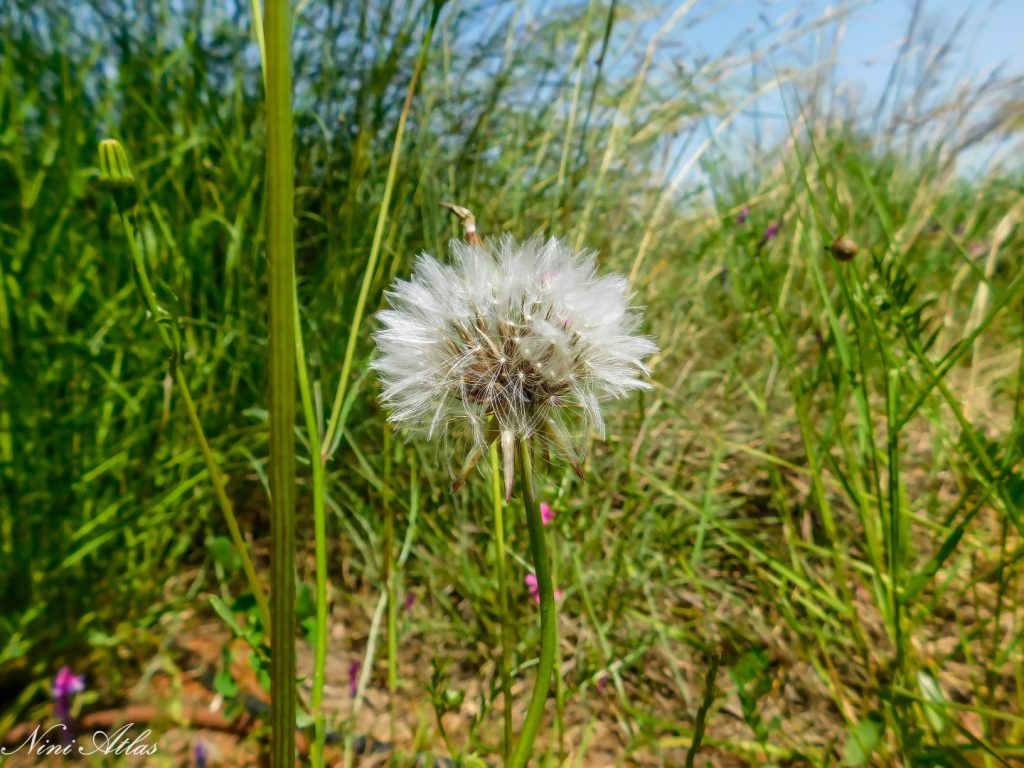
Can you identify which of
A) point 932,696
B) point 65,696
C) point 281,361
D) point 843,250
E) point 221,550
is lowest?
point 65,696

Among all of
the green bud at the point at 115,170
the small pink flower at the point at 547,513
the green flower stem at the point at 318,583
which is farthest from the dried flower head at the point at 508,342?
the small pink flower at the point at 547,513

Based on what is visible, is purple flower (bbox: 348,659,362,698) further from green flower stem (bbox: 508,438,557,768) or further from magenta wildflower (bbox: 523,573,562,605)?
green flower stem (bbox: 508,438,557,768)

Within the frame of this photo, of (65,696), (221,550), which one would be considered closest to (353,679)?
(221,550)

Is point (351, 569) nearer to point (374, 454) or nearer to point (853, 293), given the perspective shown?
point (374, 454)

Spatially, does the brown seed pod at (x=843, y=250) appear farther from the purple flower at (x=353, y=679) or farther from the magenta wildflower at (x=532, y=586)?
the purple flower at (x=353, y=679)

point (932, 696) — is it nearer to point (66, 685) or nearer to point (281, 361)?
point (281, 361)
